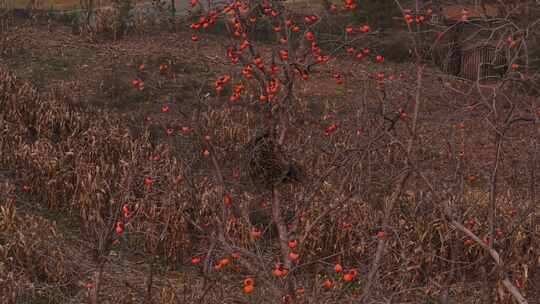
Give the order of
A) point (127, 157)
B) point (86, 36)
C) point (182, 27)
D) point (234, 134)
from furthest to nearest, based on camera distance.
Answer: point (182, 27), point (86, 36), point (234, 134), point (127, 157)

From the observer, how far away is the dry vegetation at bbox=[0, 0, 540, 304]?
15.2 feet

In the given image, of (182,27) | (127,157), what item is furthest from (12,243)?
(182,27)

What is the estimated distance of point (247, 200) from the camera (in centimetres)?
780

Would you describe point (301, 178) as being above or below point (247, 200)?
above

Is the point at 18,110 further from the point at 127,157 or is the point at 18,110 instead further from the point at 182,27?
the point at 182,27

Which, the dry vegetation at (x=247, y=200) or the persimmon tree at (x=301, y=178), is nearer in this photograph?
the persimmon tree at (x=301, y=178)

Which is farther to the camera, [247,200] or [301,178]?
[247,200]

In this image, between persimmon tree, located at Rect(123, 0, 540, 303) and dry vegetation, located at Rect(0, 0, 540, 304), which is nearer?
persimmon tree, located at Rect(123, 0, 540, 303)

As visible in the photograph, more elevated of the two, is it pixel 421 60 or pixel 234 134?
pixel 421 60

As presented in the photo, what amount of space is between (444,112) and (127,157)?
5784 millimetres

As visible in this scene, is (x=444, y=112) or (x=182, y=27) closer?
(x=444, y=112)

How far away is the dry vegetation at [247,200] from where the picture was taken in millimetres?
4621

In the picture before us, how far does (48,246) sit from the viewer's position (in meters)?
6.66

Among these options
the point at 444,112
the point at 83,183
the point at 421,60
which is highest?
the point at 421,60
